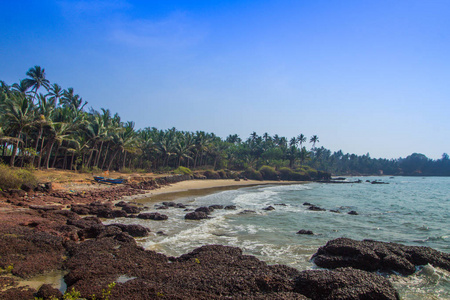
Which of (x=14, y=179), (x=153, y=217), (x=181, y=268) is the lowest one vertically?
(x=153, y=217)

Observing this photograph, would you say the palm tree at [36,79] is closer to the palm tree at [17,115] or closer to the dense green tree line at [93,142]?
the dense green tree line at [93,142]

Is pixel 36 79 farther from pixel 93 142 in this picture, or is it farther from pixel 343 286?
pixel 343 286

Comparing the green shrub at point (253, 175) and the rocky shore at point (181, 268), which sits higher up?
the rocky shore at point (181, 268)

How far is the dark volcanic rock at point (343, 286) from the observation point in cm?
696

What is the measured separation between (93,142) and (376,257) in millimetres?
43865

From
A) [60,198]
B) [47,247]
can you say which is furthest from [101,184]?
[47,247]

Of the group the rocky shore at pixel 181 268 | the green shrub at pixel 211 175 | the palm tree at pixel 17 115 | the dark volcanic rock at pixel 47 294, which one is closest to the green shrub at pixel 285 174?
the green shrub at pixel 211 175

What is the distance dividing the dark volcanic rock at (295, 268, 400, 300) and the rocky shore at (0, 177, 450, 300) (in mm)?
24

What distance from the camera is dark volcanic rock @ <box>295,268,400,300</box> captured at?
6961 millimetres

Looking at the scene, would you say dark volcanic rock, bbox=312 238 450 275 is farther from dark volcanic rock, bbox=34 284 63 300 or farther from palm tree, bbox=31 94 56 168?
palm tree, bbox=31 94 56 168

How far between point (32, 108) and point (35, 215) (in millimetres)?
22637

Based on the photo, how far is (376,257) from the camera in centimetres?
968

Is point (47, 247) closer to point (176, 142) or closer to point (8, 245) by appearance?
point (8, 245)

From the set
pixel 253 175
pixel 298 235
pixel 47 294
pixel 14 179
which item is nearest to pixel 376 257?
pixel 298 235
